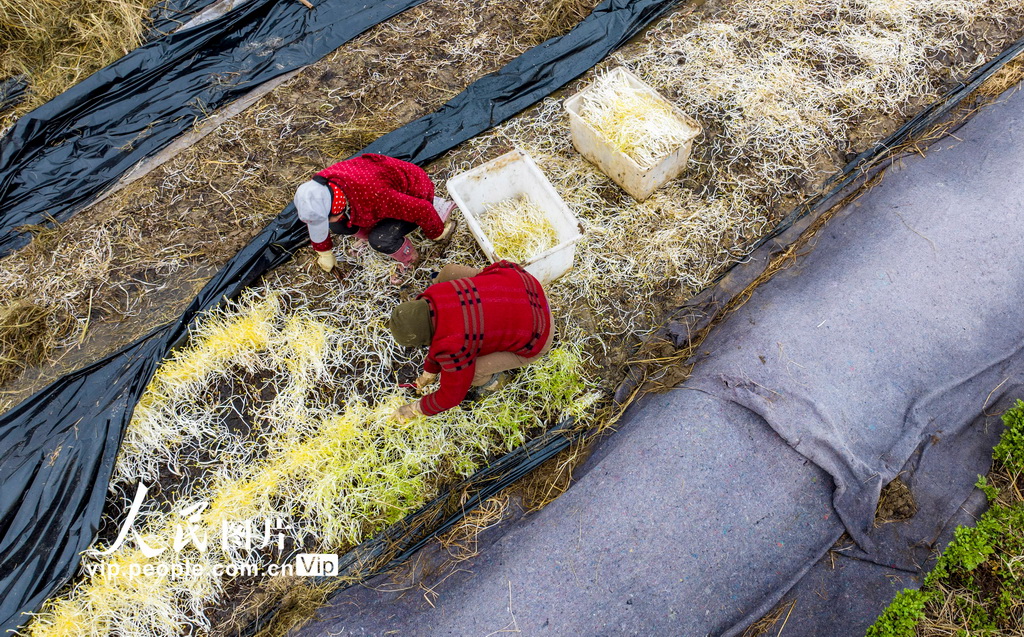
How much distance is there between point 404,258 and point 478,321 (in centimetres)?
139

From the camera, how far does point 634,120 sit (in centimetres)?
384

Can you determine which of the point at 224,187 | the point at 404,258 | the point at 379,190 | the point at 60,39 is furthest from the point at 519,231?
the point at 60,39

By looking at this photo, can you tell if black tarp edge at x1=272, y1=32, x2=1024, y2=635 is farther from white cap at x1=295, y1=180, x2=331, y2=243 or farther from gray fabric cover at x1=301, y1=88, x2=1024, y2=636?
white cap at x1=295, y1=180, x2=331, y2=243

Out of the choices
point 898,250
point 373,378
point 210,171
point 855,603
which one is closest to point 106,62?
point 210,171

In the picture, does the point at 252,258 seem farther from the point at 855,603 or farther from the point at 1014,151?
the point at 1014,151

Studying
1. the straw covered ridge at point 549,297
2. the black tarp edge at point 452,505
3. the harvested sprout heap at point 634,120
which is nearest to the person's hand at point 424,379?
the straw covered ridge at point 549,297

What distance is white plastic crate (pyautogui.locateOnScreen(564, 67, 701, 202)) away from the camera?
3762mm

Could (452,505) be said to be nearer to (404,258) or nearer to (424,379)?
(424,379)

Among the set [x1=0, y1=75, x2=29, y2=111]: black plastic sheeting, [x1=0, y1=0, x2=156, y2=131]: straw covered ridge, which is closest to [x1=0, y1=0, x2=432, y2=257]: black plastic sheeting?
[x1=0, y1=0, x2=156, y2=131]: straw covered ridge

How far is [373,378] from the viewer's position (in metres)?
3.60

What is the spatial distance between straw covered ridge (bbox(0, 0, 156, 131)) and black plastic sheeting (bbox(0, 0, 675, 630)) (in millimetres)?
2457

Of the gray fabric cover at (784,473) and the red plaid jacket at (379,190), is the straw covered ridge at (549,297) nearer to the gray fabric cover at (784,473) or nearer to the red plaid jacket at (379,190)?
the gray fabric cover at (784,473)

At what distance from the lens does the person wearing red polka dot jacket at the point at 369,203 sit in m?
2.97

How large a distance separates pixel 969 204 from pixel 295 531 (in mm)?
5128
